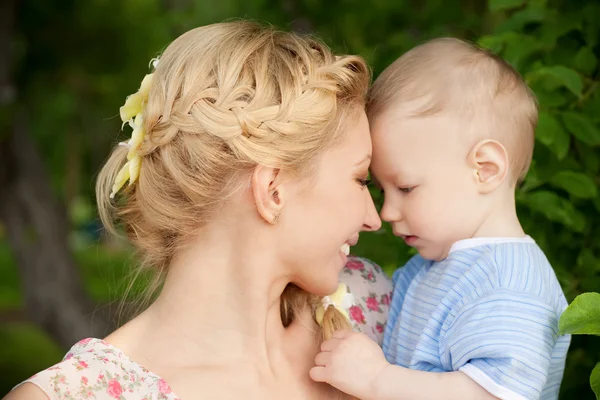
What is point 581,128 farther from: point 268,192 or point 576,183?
point 268,192

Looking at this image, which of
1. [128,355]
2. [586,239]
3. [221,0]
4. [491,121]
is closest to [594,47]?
[586,239]

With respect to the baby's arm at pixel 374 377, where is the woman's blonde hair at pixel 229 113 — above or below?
above

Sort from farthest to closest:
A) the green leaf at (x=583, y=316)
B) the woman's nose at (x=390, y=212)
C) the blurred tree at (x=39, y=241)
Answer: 1. the blurred tree at (x=39, y=241)
2. the woman's nose at (x=390, y=212)
3. the green leaf at (x=583, y=316)

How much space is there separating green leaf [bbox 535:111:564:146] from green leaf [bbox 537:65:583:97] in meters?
0.10

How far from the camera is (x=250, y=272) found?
2072mm

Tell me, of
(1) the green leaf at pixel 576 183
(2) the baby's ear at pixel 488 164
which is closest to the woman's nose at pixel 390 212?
(2) the baby's ear at pixel 488 164

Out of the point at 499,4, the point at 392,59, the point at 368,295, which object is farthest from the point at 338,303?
the point at 392,59

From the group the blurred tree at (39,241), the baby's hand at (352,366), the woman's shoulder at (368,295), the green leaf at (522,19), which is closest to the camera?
the baby's hand at (352,366)

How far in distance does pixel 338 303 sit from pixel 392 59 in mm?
1449

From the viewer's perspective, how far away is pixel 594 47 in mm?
2877

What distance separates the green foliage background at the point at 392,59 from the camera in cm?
266

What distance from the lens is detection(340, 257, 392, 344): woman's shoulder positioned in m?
2.37

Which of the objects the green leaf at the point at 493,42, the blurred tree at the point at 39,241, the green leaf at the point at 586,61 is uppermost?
the green leaf at the point at 493,42

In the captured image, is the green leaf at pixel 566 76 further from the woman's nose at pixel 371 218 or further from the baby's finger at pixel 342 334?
the baby's finger at pixel 342 334
